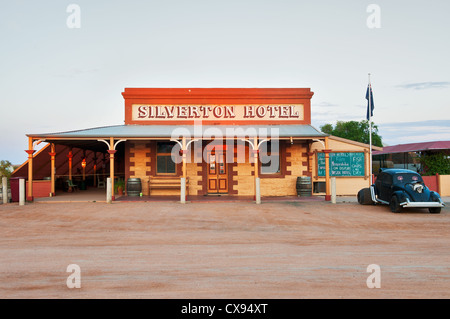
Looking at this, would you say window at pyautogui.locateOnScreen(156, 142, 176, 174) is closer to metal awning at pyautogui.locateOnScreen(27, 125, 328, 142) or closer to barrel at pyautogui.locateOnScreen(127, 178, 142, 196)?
metal awning at pyautogui.locateOnScreen(27, 125, 328, 142)

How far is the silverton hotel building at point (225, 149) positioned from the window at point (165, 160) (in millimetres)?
51

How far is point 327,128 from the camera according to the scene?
3371 inches

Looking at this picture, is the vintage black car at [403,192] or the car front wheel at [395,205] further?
the car front wheel at [395,205]


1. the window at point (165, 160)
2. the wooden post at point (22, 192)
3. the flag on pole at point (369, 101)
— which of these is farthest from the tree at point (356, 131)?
the wooden post at point (22, 192)

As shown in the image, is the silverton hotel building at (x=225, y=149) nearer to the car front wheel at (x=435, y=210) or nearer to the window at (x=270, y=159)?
the window at (x=270, y=159)

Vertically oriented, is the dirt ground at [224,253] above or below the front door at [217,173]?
below

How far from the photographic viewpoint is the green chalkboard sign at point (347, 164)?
18969 mm

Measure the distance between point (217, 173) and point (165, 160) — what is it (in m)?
2.74

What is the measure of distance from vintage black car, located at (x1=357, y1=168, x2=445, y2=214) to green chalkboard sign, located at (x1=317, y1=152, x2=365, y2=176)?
398cm

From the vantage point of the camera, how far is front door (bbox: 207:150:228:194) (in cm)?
1833

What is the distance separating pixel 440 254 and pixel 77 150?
2241 cm

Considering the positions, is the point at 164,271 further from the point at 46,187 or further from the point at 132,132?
the point at 46,187

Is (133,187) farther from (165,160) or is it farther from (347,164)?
(347,164)
